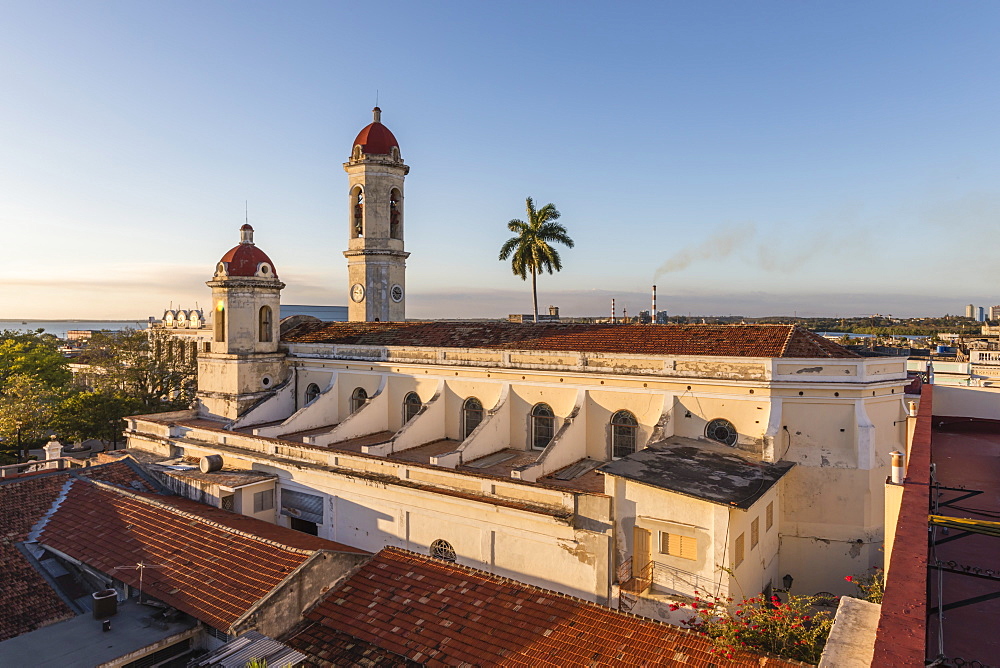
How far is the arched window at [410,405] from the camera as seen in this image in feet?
80.8

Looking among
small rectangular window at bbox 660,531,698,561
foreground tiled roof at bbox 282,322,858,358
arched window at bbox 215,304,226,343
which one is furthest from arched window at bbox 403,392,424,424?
small rectangular window at bbox 660,531,698,561

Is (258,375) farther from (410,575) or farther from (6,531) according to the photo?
(410,575)

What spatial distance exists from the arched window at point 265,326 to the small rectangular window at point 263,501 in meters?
10.1

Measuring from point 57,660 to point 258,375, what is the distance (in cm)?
1791

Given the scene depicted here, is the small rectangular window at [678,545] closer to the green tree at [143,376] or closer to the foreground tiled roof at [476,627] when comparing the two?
the foreground tiled roof at [476,627]

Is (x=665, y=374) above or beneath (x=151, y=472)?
above

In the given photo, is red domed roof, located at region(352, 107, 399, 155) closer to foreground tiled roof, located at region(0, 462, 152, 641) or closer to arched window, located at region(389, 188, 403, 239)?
arched window, located at region(389, 188, 403, 239)

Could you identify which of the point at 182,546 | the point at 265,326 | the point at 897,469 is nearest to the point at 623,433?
the point at 897,469

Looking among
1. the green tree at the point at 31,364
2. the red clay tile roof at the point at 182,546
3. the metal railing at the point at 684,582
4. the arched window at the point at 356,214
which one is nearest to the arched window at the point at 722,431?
the metal railing at the point at 684,582

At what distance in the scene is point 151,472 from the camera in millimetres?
22609

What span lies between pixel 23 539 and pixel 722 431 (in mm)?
20669

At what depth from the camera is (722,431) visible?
1811 cm

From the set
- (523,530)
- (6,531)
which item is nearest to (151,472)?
(6,531)

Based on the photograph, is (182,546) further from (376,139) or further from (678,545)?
(376,139)
